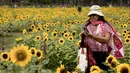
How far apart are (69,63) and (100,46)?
2.15 meters

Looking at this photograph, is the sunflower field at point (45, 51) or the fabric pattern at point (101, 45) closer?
the sunflower field at point (45, 51)

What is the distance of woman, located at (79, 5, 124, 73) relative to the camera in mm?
5438

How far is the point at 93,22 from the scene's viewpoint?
18.1 feet

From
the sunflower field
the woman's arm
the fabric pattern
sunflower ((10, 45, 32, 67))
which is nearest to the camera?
sunflower ((10, 45, 32, 67))

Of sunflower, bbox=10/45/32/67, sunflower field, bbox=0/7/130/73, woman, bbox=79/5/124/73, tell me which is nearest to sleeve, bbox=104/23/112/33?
woman, bbox=79/5/124/73

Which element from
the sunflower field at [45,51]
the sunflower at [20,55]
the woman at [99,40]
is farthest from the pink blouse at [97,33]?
the sunflower at [20,55]

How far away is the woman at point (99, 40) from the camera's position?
5438 mm

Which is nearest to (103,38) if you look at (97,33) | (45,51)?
(97,33)

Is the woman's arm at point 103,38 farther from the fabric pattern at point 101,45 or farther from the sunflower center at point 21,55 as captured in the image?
the sunflower center at point 21,55

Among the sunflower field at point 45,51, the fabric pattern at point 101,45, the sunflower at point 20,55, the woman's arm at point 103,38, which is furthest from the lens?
the fabric pattern at point 101,45

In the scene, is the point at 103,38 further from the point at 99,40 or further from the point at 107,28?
the point at 107,28

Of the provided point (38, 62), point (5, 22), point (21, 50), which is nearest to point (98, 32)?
point (38, 62)

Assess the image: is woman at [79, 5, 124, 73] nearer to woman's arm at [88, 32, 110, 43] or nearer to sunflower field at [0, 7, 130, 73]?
woman's arm at [88, 32, 110, 43]

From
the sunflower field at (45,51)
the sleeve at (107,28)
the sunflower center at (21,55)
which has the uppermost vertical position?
the sunflower center at (21,55)
